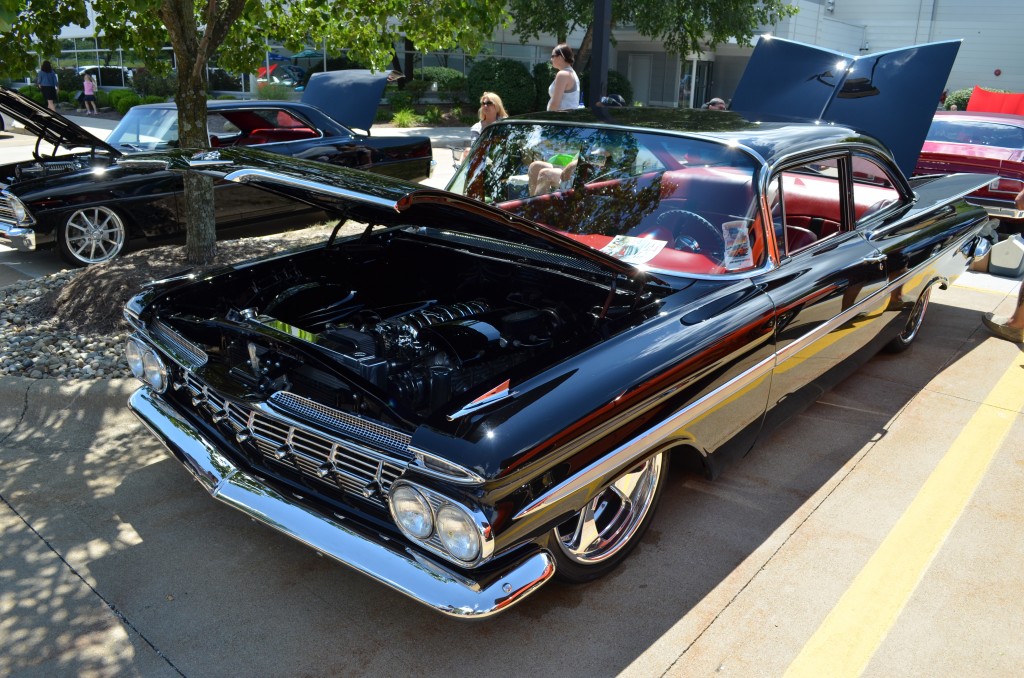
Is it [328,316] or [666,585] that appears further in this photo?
[328,316]

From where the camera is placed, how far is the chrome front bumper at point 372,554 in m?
2.32

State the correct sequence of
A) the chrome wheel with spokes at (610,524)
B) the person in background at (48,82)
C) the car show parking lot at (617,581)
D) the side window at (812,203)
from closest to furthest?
the car show parking lot at (617,581) < the chrome wheel with spokes at (610,524) < the side window at (812,203) < the person in background at (48,82)

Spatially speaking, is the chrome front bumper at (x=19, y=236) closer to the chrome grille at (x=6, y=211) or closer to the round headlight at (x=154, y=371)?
the chrome grille at (x=6, y=211)

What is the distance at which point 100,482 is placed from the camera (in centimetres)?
373

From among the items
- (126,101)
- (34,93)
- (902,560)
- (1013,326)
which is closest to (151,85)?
(126,101)

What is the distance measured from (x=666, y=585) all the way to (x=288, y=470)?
1.46 m

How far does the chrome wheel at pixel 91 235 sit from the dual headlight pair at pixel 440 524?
577cm

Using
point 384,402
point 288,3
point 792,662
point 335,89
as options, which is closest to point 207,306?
point 384,402

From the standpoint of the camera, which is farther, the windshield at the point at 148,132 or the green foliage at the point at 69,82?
the green foliage at the point at 69,82

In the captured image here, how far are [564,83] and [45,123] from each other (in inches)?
182

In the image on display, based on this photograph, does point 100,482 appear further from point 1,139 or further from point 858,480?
point 1,139

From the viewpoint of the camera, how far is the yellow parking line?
106 inches

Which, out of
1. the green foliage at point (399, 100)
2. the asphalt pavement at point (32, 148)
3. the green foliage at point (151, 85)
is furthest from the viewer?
the green foliage at point (151, 85)

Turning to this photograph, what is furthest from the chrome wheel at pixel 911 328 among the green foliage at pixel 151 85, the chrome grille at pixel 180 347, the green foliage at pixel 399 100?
the green foliage at pixel 151 85
